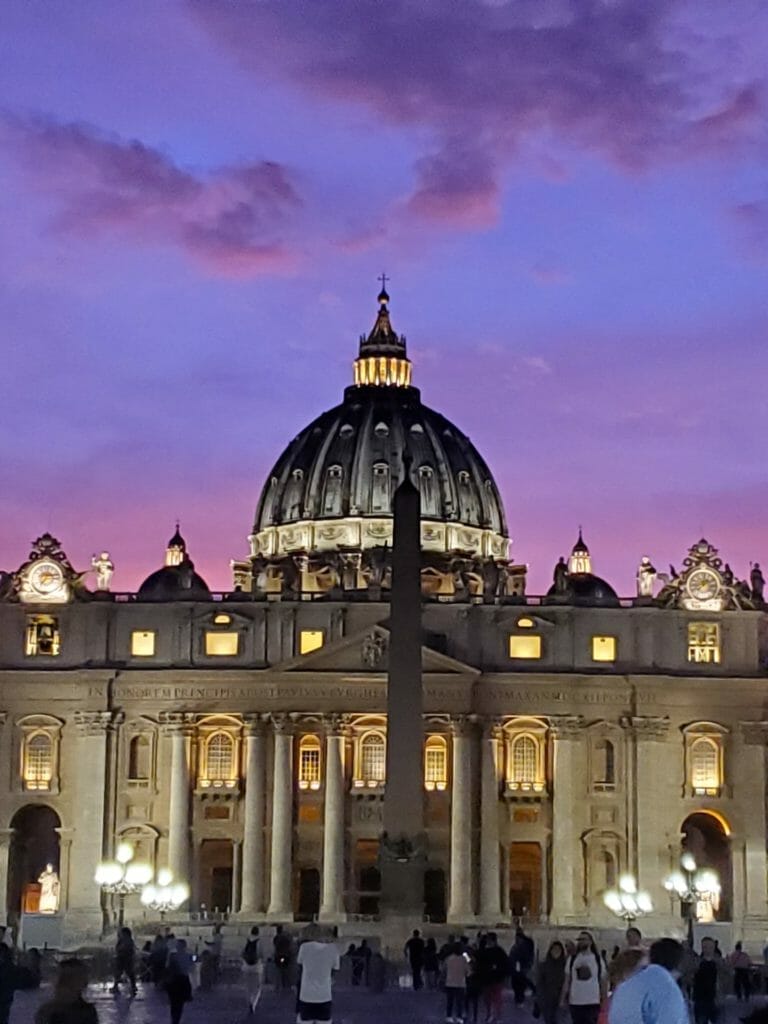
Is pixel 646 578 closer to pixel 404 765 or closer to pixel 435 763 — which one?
pixel 435 763

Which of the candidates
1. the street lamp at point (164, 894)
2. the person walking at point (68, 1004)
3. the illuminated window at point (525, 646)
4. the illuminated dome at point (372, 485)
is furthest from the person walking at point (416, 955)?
the illuminated dome at point (372, 485)

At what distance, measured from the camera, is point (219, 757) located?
106 m

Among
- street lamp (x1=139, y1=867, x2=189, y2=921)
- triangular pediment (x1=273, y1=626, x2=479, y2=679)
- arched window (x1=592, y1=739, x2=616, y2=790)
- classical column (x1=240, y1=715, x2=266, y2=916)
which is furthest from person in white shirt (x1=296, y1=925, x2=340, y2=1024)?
arched window (x1=592, y1=739, x2=616, y2=790)

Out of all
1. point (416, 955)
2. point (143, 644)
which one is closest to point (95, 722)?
point (143, 644)

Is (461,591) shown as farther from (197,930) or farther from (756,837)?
(197,930)

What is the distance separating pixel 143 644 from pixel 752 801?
28.0 meters

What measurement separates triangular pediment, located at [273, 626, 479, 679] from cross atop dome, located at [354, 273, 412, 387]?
44839 mm

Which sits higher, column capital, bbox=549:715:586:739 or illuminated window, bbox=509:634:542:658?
illuminated window, bbox=509:634:542:658

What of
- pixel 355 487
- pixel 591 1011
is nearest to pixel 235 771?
pixel 355 487

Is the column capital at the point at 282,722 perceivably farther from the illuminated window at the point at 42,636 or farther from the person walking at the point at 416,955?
the person walking at the point at 416,955

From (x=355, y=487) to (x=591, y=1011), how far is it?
359 feet

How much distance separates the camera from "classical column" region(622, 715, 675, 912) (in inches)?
4048

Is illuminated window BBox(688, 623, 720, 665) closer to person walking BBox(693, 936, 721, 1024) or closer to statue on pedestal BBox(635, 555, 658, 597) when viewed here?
statue on pedestal BBox(635, 555, 658, 597)

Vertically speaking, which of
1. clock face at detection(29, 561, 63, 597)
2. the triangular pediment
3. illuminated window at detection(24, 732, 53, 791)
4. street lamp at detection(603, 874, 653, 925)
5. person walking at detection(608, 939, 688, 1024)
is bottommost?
person walking at detection(608, 939, 688, 1024)
